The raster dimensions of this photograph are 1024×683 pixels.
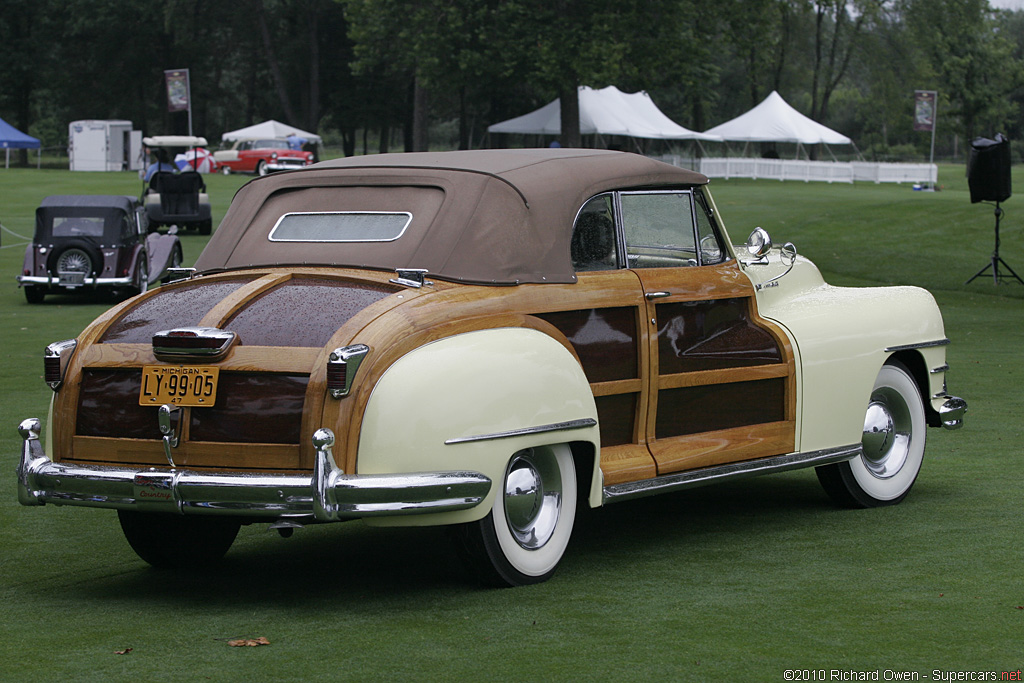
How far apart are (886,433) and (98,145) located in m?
55.2

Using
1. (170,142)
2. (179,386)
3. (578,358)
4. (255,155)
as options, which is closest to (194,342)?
(179,386)

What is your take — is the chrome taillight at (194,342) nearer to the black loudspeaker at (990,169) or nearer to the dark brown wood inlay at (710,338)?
the dark brown wood inlay at (710,338)

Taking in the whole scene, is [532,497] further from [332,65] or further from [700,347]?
[332,65]

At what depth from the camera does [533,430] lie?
5094 mm

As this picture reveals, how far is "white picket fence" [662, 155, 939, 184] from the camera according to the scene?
50438 mm

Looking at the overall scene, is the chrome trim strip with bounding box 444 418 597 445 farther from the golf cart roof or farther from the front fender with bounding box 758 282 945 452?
the golf cart roof

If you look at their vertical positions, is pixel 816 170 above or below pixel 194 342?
above

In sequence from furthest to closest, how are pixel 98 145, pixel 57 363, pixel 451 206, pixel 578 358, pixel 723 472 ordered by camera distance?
pixel 98 145, pixel 723 472, pixel 451 206, pixel 578 358, pixel 57 363

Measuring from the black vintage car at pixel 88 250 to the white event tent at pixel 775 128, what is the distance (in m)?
38.2

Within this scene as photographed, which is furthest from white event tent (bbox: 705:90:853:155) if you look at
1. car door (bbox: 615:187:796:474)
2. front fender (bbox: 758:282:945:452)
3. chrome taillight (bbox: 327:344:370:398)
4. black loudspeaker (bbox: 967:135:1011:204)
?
chrome taillight (bbox: 327:344:370:398)

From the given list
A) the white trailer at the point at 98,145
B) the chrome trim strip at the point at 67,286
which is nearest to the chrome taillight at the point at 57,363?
the chrome trim strip at the point at 67,286

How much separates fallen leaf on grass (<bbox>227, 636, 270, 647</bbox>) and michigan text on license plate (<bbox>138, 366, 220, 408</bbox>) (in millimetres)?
876

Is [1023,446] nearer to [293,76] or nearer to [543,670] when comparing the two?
[543,670]

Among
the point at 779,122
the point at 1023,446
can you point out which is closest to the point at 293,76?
the point at 779,122
